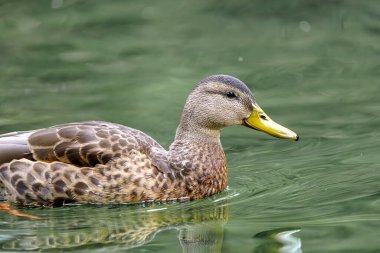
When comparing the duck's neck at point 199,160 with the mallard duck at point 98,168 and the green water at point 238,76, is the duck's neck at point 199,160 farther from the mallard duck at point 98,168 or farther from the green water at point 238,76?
the green water at point 238,76

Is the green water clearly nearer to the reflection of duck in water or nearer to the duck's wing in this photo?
the reflection of duck in water

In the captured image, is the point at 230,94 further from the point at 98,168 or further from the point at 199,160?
the point at 98,168

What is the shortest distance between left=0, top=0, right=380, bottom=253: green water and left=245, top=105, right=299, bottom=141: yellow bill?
425mm

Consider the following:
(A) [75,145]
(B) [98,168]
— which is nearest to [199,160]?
(B) [98,168]

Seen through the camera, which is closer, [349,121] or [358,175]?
[358,175]

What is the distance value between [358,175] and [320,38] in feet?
18.2

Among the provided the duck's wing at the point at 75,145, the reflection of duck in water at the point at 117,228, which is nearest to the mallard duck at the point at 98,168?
the duck's wing at the point at 75,145

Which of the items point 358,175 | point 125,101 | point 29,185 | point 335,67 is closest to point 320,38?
point 335,67

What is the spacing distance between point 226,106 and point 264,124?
377mm

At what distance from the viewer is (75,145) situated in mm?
8602

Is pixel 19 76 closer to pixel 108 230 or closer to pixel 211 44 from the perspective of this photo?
pixel 211 44

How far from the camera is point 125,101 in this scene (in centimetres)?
1173

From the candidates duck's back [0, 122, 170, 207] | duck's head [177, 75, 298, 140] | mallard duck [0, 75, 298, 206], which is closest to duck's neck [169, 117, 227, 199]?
mallard duck [0, 75, 298, 206]

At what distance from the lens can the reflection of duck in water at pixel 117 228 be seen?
7285mm
